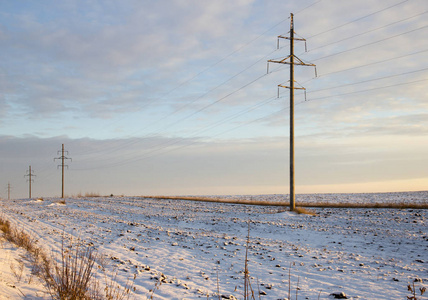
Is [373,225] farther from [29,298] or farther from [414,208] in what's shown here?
[29,298]

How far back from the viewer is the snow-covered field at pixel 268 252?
990 cm

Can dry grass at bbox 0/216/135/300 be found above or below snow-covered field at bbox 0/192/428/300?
above

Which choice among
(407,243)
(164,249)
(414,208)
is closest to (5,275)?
(164,249)

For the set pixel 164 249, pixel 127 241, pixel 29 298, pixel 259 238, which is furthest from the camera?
pixel 259 238

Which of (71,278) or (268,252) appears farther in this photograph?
(268,252)

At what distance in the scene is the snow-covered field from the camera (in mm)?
9898

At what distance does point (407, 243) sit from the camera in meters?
15.7

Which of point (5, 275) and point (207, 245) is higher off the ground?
point (5, 275)

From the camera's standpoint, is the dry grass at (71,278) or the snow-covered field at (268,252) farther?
the snow-covered field at (268,252)

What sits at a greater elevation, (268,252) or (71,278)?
(71,278)

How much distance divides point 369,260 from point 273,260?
3728mm

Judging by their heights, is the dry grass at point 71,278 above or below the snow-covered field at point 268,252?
above

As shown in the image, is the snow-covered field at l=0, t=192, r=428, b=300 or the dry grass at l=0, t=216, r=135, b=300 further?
the snow-covered field at l=0, t=192, r=428, b=300

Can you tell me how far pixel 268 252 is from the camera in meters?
14.4
